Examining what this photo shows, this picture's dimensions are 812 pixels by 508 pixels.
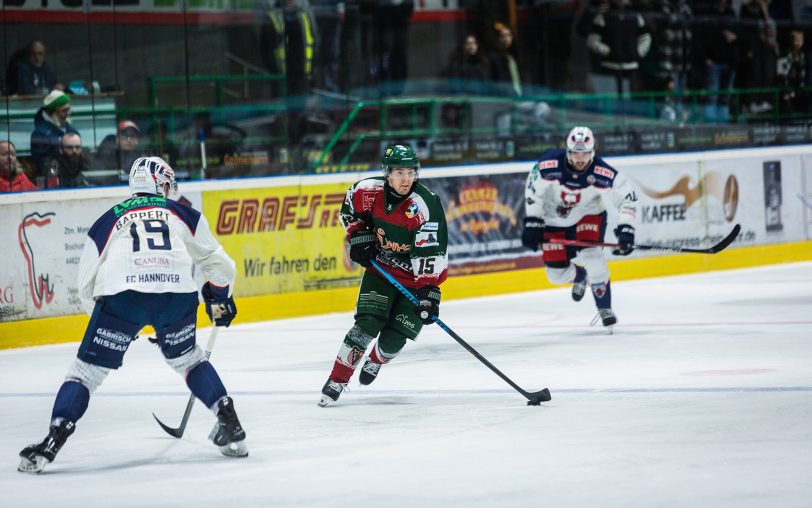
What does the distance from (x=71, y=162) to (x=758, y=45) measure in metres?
8.29

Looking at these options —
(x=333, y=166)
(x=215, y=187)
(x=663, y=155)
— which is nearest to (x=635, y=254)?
(x=663, y=155)

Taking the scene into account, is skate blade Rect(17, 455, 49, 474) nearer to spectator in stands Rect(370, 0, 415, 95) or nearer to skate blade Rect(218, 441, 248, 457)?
skate blade Rect(218, 441, 248, 457)

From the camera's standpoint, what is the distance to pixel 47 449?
5570 mm

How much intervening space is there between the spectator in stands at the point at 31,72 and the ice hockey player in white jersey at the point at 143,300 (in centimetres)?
509

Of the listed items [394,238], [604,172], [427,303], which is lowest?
[427,303]

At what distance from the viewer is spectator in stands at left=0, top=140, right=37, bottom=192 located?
10.2 metres

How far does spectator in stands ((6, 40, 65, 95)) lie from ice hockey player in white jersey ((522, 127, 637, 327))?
3.60m

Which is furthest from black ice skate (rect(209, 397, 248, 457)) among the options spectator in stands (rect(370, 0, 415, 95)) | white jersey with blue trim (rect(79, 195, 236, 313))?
spectator in stands (rect(370, 0, 415, 95))

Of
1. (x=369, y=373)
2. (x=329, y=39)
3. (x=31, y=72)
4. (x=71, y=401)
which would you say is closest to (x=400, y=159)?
(x=369, y=373)

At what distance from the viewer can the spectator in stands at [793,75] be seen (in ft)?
51.3

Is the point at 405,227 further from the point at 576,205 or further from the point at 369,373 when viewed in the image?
the point at 576,205

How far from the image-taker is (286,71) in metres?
12.3

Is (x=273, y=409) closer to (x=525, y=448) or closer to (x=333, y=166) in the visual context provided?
(x=525, y=448)

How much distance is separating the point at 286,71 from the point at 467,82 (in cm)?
235
